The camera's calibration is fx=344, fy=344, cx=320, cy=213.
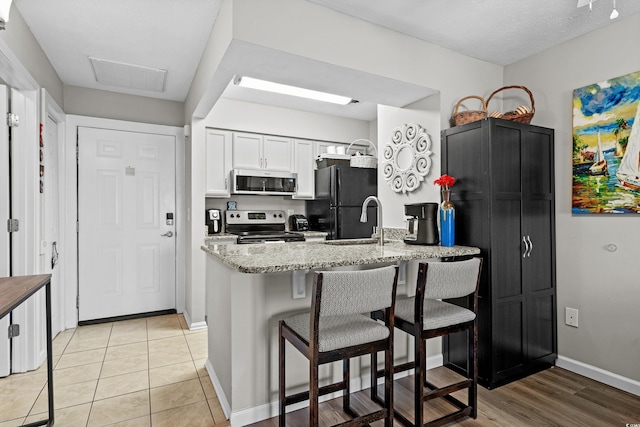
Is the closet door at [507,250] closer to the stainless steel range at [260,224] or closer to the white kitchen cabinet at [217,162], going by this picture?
the stainless steel range at [260,224]

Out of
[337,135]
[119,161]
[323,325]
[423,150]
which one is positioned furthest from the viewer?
[337,135]

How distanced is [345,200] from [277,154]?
103 centimetres

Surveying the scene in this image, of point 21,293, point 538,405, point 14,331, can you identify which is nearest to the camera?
point 21,293

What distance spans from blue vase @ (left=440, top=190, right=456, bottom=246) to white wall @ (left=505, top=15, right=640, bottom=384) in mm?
897

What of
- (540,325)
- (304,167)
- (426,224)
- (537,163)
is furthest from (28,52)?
(540,325)

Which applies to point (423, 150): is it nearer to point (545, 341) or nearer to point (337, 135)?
point (545, 341)

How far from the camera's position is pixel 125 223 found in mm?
3711

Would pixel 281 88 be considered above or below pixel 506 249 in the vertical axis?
above

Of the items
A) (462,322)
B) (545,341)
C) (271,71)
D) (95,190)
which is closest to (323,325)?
(462,322)

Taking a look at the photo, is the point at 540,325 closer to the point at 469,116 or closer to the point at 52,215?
the point at 469,116

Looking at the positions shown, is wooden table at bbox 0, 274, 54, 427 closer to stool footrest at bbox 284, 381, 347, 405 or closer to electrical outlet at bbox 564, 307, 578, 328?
stool footrest at bbox 284, 381, 347, 405

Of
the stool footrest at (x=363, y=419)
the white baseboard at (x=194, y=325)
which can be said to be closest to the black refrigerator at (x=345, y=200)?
the white baseboard at (x=194, y=325)

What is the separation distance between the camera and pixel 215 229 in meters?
3.93

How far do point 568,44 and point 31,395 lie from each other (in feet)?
14.4
